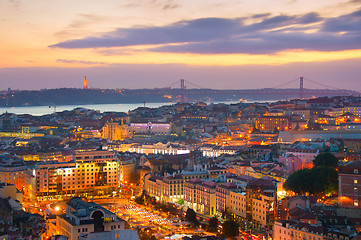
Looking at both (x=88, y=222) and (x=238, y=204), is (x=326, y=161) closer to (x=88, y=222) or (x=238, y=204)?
(x=238, y=204)

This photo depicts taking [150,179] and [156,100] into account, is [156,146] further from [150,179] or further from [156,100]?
[156,100]

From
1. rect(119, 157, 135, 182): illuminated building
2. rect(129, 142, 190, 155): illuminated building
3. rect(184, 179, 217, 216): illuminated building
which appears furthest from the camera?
rect(129, 142, 190, 155): illuminated building

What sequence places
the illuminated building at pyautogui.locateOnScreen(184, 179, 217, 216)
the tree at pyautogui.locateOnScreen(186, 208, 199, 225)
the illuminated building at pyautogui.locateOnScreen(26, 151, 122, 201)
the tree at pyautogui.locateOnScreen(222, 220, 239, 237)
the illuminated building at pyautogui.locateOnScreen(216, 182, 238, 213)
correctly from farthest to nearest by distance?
the illuminated building at pyautogui.locateOnScreen(26, 151, 122, 201)
the illuminated building at pyautogui.locateOnScreen(184, 179, 217, 216)
the illuminated building at pyautogui.locateOnScreen(216, 182, 238, 213)
the tree at pyautogui.locateOnScreen(186, 208, 199, 225)
the tree at pyautogui.locateOnScreen(222, 220, 239, 237)

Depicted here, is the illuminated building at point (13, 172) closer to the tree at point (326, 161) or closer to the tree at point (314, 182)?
the tree at point (314, 182)

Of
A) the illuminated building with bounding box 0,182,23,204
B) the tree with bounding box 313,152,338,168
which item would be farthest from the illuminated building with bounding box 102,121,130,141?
the illuminated building with bounding box 0,182,23,204

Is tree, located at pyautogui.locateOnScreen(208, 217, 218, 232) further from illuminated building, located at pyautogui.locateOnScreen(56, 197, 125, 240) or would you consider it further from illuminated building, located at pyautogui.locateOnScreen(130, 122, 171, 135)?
illuminated building, located at pyautogui.locateOnScreen(130, 122, 171, 135)

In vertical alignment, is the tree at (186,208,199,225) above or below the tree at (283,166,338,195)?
below

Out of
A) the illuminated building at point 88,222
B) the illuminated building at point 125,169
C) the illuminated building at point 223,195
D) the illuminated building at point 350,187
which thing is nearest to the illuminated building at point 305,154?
the illuminated building at point 223,195

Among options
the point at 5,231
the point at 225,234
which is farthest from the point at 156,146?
the point at 5,231

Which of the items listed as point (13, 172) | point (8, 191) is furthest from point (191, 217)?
point (13, 172)
